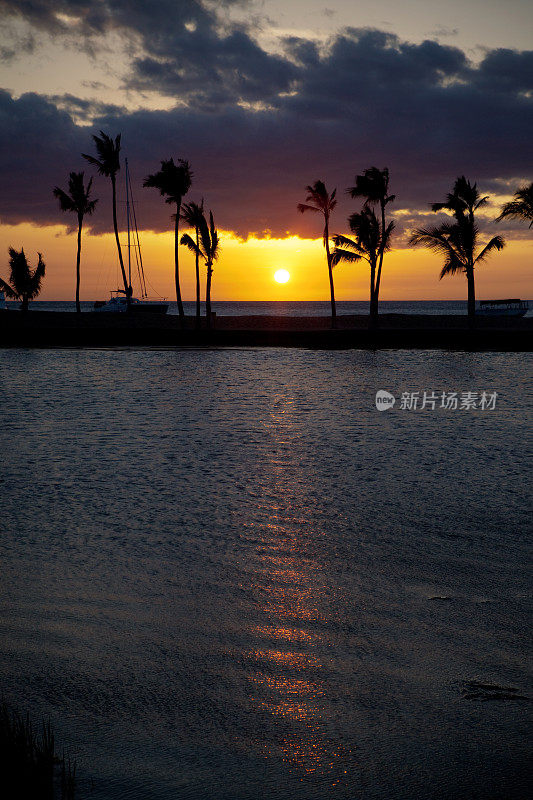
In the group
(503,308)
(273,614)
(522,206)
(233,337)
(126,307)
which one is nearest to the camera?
(273,614)

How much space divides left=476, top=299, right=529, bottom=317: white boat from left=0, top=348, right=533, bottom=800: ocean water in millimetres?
66005

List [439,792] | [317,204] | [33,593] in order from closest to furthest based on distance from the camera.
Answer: [439,792] → [33,593] → [317,204]

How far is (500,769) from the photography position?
3596 millimetres

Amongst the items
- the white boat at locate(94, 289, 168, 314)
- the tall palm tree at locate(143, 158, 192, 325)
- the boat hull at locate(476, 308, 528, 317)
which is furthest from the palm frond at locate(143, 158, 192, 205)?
the boat hull at locate(476, 308, 528, 317)

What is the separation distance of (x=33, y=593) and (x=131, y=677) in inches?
72.2

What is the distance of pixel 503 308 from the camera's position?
7644cm

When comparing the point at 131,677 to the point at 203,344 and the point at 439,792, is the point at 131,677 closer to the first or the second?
the point at 439,792

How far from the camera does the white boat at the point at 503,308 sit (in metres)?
74.7

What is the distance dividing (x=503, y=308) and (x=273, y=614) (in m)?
76.9

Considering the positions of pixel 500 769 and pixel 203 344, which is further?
pixel 203 344

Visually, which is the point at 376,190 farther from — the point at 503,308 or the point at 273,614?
the point at 273,614

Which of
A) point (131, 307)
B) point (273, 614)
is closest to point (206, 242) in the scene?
point (131, 307)

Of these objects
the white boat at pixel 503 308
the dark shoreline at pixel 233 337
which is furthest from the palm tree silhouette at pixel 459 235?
the white boat at pixel 503 308

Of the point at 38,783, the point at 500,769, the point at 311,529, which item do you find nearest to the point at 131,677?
the point at 38,783
